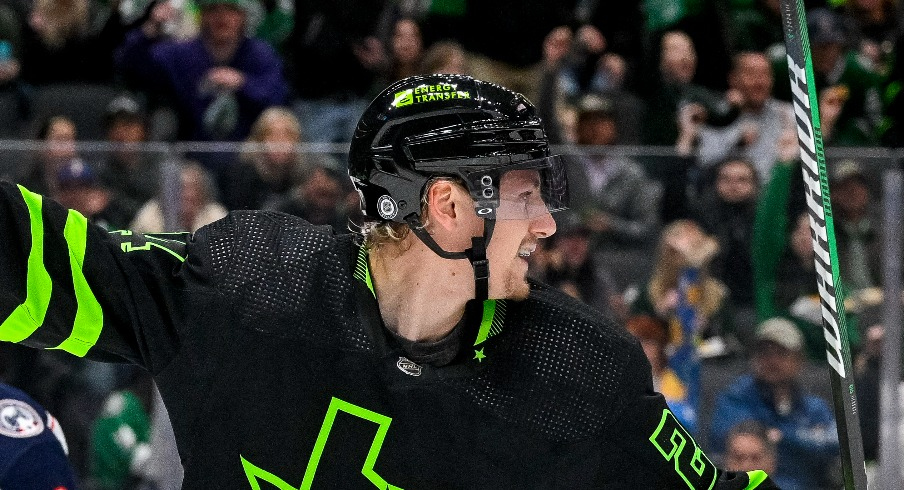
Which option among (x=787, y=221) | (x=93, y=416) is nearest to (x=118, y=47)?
(x=93, y=416)

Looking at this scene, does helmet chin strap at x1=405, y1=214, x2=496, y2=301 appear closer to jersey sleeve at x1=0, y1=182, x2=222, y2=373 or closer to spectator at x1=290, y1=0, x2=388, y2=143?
jersey sleeve at x1=0, y1=182, x2=222, y2=373

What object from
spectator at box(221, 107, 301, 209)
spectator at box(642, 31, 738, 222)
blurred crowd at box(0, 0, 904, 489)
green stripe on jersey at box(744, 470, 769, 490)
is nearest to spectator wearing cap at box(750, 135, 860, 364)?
blurred crowd at box(0, 0, 904, 489)

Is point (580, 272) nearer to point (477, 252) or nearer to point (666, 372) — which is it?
point (666, 372)

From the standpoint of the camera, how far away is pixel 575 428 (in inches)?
96.9

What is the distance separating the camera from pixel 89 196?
4.50m

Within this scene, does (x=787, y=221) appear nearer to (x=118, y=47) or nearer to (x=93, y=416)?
(x=93, y=416)

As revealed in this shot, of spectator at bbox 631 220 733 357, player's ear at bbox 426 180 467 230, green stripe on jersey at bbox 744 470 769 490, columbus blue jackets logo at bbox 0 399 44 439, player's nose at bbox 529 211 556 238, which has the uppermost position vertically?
player's ear at bbox 426 180 467 230

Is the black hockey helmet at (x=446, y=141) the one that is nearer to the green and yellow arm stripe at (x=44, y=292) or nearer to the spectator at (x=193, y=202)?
the green and yellow arm stripe at (x=44, y=292)

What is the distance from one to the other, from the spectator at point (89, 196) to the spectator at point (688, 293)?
1753 mm

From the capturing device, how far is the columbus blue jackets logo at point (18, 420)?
9.77 ft

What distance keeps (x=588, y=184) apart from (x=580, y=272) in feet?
0.99

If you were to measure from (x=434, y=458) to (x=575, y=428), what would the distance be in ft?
0.85

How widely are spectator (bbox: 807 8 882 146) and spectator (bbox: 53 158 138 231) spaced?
2930 millimetres

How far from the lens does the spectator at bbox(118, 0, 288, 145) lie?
5727 millimetres
